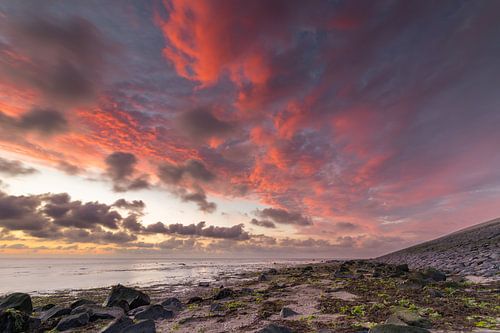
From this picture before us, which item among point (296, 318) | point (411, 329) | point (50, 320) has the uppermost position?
point (411, 329)

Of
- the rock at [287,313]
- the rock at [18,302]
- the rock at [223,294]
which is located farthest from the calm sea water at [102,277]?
the rock at [287,313]

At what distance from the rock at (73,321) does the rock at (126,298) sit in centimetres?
345

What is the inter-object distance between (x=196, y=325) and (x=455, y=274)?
2462 centimetres

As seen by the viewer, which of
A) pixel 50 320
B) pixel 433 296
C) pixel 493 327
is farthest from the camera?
pixel 50 320

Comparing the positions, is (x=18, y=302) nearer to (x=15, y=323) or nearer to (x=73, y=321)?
(x=15, y=323)

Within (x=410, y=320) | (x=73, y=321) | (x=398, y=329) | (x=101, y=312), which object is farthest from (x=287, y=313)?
(x=73, y=321)

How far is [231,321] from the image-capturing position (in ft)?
46.2

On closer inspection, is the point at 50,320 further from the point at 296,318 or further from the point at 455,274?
the point at 455,274

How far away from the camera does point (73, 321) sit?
15344mm

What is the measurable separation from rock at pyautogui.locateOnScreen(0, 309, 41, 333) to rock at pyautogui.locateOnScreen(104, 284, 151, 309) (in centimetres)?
444

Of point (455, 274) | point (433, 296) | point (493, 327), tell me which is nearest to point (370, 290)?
point (433, 296)

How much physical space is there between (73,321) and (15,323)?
280cm

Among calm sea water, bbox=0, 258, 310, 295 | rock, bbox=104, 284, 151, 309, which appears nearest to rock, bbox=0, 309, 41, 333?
rock, bbox=104, 284, 151, 309

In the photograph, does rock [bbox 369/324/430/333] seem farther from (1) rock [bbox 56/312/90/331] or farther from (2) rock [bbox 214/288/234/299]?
(1) rock [bbox 56/312/90/331]
